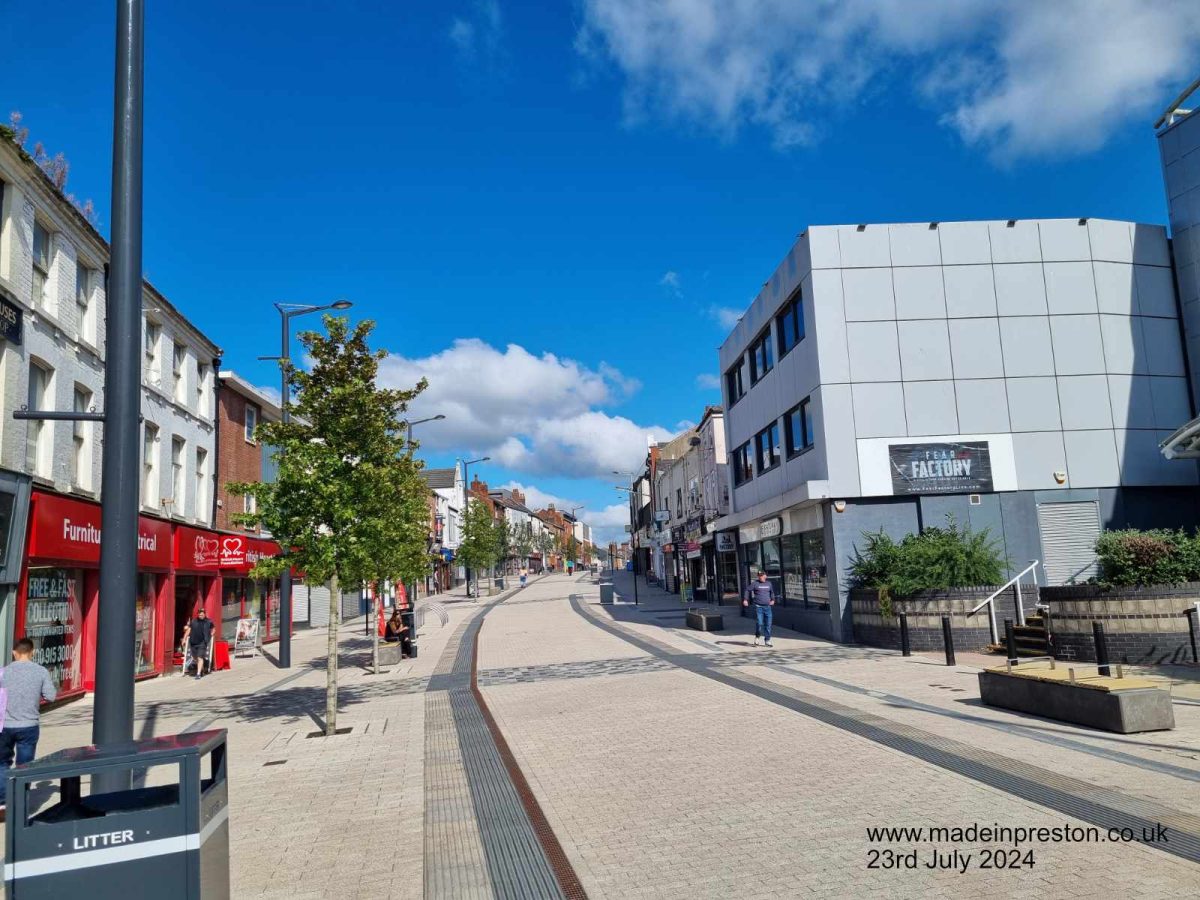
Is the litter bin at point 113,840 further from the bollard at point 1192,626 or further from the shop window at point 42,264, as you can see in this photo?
the bollard at point 1192,626

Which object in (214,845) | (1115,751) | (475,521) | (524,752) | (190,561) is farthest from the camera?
(475,521)

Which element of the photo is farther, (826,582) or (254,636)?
(254,636)

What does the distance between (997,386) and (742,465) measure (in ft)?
34.9

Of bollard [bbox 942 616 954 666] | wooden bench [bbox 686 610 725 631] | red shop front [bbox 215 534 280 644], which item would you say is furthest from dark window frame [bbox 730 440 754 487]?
red shop front [bbox 215 534 280 644]

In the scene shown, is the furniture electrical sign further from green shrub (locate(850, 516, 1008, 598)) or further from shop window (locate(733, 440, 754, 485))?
shop window (locate(733, 440, 754, 485))

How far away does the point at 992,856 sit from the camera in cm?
556

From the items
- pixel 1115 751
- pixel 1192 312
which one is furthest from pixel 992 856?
pixel 1192 312

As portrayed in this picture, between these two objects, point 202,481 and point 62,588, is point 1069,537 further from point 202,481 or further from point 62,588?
point 202,481

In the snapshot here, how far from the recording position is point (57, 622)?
15.9 m

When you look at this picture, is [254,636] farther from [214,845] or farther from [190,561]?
[214,845]

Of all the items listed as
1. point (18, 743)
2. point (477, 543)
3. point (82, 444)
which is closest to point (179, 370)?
point (82, 444)

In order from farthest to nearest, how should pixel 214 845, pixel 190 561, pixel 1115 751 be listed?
1. pixel 190 561
2. pixel 1115 751
3. pixel 214 845

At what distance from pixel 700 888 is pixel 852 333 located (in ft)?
55.4

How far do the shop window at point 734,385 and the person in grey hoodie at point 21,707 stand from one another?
23384 millimetres
